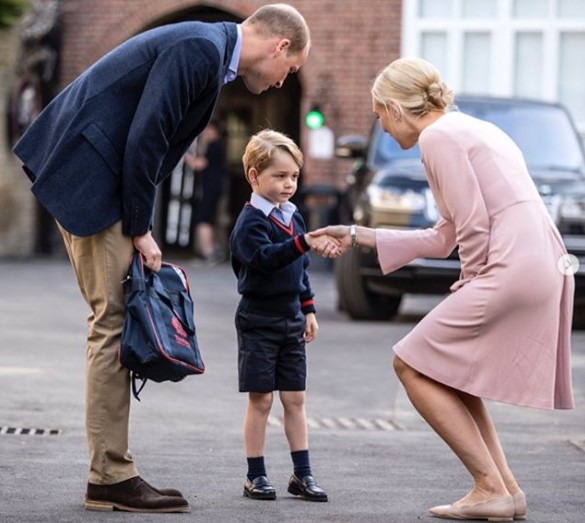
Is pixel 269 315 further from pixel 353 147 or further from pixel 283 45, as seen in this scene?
pixel 353 147

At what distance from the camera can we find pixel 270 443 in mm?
7566

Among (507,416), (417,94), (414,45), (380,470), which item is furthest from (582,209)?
(414,45)

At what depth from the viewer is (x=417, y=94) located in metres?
5.71

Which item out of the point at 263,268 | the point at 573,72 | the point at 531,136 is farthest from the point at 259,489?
the point at 573,72

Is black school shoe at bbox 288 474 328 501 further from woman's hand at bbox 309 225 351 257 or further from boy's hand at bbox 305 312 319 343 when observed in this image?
woman's hand at bbox 309 225 351 257

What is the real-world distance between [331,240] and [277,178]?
40 centimetres

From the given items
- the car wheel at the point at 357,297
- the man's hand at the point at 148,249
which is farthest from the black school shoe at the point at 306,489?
the car wheel at the point at 357,297

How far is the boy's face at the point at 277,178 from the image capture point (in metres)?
6.13

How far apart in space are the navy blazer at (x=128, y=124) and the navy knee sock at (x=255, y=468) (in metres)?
1.01

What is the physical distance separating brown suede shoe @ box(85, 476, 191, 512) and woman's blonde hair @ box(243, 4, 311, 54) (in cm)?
155

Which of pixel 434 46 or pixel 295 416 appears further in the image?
pixel 434 46

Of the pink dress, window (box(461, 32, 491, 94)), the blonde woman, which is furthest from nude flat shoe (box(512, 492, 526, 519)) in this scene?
window (box(461, 32, 491, 94))

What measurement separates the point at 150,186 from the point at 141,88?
1.11 feet

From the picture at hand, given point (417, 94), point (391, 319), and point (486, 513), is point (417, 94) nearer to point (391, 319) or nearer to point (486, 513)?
point (486, 513)
